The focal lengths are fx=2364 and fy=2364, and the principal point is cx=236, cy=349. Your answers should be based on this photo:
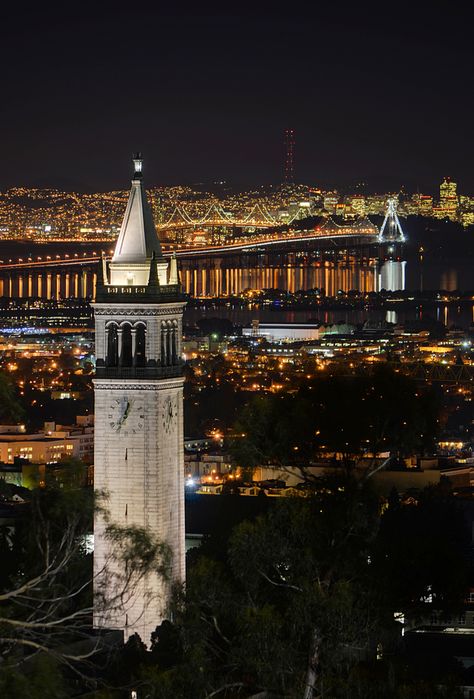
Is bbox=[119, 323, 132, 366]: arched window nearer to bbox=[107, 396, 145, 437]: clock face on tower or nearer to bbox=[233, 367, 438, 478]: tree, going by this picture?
bbox=[107, 396, 145, 437]: clock face on tower

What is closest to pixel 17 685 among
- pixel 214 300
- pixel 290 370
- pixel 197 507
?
pixel 197 507

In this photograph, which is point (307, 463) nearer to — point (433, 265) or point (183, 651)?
point (183, 651)

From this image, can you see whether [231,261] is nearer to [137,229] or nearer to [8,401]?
[137,229]

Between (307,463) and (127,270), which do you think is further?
(127,270)

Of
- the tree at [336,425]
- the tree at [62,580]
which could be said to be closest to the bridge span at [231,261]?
the tree at [336,425]

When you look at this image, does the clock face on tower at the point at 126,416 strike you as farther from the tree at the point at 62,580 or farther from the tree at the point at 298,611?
the tree at the point at 62,580

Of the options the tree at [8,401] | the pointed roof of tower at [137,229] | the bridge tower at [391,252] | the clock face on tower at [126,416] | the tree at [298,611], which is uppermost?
the bridge tower at [391,252]

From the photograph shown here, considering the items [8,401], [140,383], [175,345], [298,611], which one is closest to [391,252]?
[175,345]
